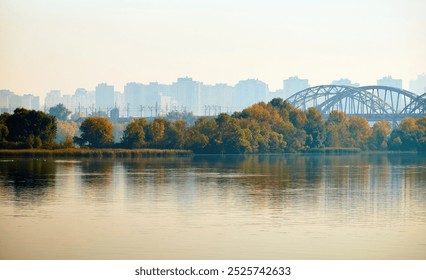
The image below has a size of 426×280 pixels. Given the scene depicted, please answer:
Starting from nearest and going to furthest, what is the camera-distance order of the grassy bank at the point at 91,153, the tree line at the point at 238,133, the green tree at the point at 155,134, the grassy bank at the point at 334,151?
1. the grassy bank at the point at 91,153
2. the tree line at the point at 238,133
3. the green tree at the point at 155,134
4. the grassy bank at the point at 334,151

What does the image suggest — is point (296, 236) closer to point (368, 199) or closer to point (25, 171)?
point (368, 199)

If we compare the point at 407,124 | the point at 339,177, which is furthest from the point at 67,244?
the point at 407,124

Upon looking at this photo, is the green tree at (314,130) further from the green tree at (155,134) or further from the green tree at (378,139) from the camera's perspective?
the green tree at (155,134)

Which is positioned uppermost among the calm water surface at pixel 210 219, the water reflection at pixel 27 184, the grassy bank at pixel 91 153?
the grassy bank at pixel 91 153

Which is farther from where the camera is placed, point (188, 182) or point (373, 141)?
point (373, 141)

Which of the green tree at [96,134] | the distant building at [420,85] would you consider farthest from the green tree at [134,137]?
the distant building at [420,85]
